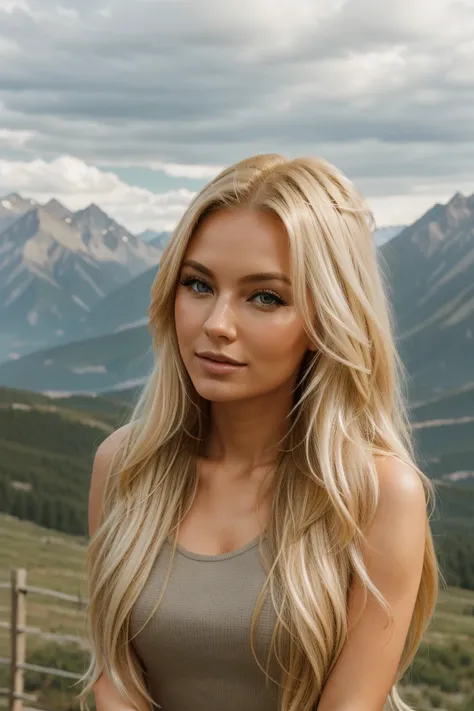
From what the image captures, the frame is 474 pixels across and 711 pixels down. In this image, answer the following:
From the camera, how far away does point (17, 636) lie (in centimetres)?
606

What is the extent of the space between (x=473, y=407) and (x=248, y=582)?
42095 millimetres

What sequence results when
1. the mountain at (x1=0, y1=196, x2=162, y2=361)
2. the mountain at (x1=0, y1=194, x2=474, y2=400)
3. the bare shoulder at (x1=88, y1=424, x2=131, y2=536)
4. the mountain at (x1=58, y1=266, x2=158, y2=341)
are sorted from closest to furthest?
the bare shoulder at (x1=88, y1=424, x2=131, y2=536) → the mountain at (x1=0, y1=194, x2=474, y2=400) → the mountain at (x1=58, y1=266, x2=158, y2=341) → the mountain at (x1=0, y1=196, x2=162, y2=361)

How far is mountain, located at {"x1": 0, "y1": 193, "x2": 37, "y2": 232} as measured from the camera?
229 feet

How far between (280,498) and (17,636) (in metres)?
4.77

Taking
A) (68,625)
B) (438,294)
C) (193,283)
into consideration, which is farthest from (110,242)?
(193,283)

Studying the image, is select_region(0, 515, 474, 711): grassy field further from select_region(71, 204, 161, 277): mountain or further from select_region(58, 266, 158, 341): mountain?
select_region(71, 204, 161, 277): mountain

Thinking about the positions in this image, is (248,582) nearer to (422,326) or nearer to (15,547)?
(15,547)

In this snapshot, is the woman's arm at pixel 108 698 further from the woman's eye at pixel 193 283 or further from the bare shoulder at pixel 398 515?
the woman's eye at pixel 193 283

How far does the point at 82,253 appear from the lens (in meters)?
70.6

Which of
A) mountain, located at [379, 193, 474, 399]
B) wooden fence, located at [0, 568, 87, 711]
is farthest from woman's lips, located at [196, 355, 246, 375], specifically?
mountain, located at [379, 193, 474, 399]

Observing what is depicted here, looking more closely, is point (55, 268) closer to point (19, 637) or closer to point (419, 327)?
point (419, 327)

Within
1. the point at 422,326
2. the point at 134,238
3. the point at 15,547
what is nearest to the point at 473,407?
the point at 422,326

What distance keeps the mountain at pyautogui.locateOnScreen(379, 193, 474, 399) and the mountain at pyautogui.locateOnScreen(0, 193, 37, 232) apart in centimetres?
2614

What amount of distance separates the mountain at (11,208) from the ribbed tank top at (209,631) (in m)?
68.8
